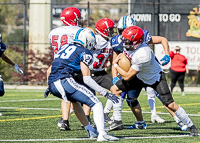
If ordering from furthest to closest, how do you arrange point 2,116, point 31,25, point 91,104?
point 31,25 < point 2,116 < point 91,104

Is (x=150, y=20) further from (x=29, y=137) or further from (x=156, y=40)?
(x=29, y=137)

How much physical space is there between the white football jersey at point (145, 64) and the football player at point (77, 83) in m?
0.70

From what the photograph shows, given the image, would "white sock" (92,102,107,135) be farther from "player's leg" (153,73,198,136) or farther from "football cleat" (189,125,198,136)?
"football cleat" (189,125,198,136)

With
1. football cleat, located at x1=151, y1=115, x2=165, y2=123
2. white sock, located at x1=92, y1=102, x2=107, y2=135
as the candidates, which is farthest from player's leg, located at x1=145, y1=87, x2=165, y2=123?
white sock, located at x1=92, y1=102, x2=107, y2=135

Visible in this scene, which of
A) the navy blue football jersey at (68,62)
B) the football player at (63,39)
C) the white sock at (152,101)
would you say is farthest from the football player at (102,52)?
the navy blue football jersey at (68,62)

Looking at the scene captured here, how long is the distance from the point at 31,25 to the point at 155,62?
13.7m

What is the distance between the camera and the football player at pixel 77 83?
6.50m

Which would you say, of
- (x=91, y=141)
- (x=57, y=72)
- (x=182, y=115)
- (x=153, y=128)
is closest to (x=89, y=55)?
(x=57, y=72)

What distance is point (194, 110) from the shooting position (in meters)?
11.1

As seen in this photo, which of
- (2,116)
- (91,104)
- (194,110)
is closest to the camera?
(91,104)

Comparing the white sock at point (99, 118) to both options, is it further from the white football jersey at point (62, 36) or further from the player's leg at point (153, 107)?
the player's leg at point (153, 107)

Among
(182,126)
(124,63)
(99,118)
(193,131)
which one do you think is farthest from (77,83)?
(182,126)

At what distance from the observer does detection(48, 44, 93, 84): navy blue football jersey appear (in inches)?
261

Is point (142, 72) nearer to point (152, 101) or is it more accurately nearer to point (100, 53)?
point (100, 53)
